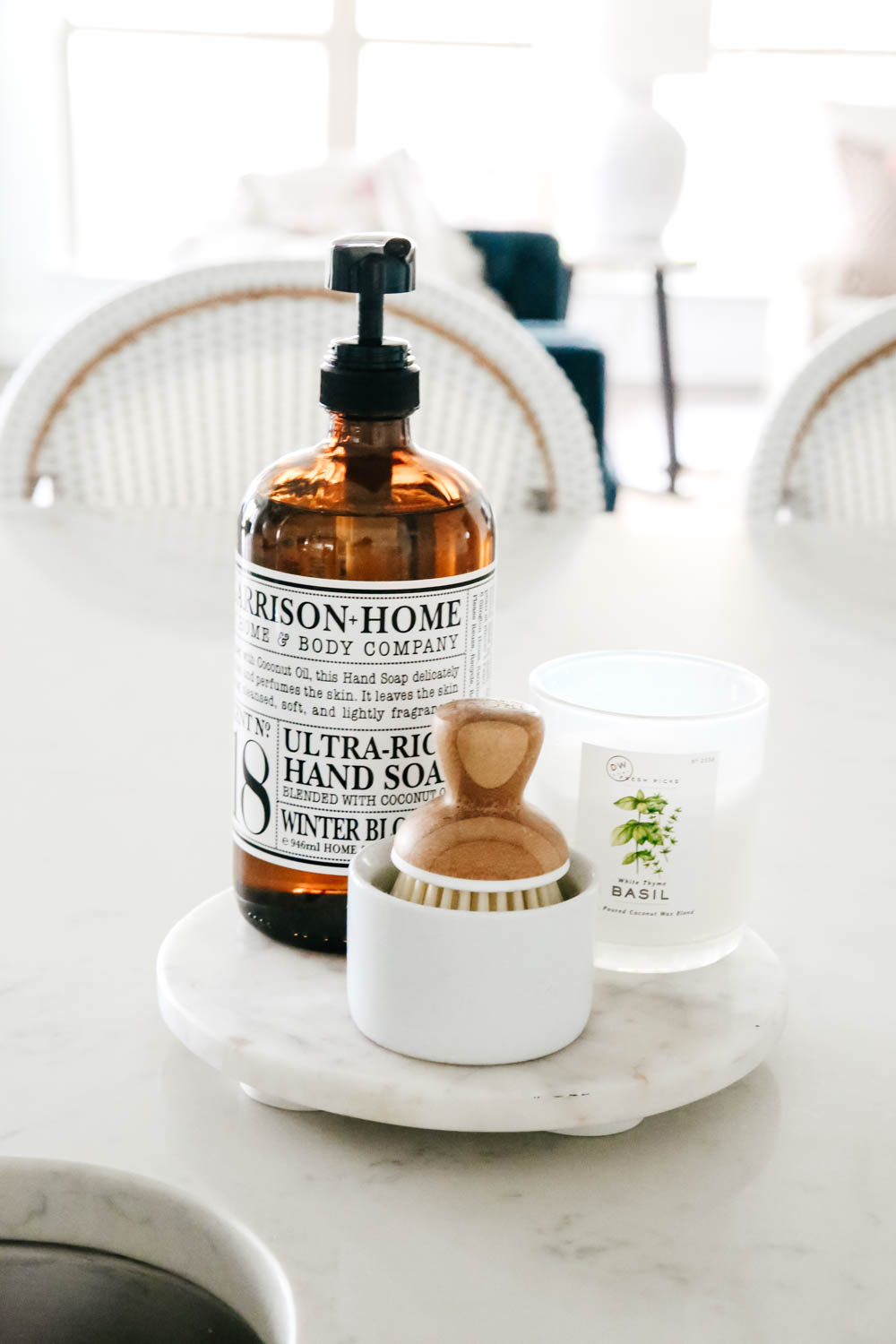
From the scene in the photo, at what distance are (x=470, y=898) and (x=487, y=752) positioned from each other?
4 centimetres

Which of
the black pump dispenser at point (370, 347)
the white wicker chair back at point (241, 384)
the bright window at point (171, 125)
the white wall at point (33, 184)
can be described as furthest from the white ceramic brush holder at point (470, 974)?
the white wall at point (33, 184)

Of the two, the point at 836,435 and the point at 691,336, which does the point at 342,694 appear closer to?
the point at 836,435

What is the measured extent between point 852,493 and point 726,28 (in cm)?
419

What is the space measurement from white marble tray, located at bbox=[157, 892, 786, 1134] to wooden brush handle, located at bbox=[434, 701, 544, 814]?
0.07m

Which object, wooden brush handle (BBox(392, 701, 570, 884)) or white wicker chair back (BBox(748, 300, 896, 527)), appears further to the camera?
white wicker chair back (BBox(748, 300, 896, 527))

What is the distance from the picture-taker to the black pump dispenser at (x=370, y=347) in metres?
0.38

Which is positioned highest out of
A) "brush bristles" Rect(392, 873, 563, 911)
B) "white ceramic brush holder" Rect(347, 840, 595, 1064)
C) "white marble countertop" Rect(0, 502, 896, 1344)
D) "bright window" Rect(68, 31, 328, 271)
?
"bright window" Rect(68, 31, 328, 271)

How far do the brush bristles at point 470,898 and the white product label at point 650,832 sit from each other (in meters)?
0.05

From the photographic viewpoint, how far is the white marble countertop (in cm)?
31

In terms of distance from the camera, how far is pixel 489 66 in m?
4.71

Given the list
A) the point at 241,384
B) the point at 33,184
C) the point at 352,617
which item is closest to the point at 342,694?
the point at 352,617

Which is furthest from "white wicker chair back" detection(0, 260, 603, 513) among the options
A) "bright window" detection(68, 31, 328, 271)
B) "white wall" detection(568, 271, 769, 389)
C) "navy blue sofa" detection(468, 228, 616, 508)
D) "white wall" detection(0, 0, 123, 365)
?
"white wall" detection(568, 271, 769, 389)

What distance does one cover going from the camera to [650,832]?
0.40 metres

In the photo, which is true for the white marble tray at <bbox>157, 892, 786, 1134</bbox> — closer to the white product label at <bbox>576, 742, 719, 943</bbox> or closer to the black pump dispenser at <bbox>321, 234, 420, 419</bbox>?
the white product label at <bbox>576, 742, 719, 943</bbox>
